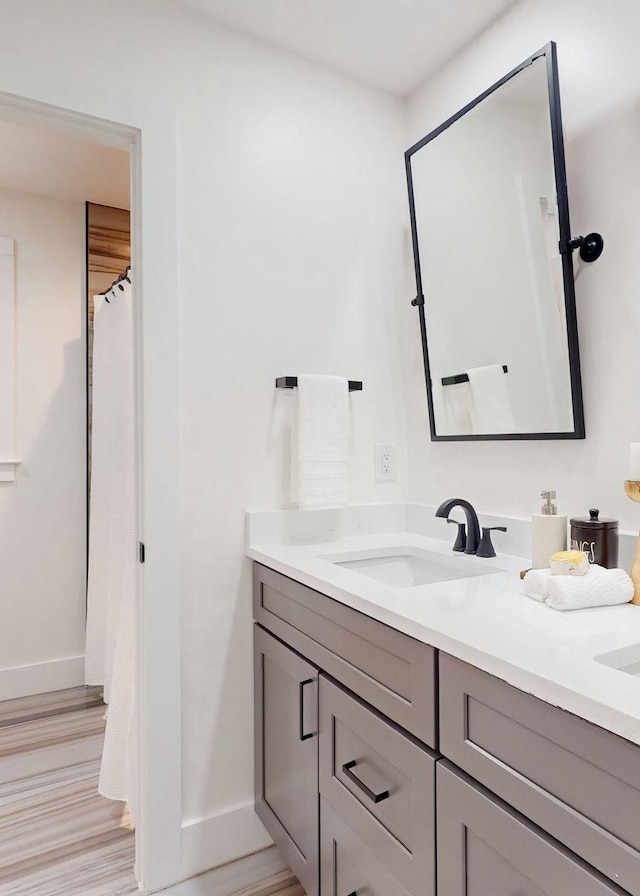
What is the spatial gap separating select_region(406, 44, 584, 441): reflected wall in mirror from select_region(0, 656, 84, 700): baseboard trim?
2.19 m

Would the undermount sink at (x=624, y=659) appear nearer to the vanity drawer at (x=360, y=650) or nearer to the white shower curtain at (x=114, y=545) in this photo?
the vanity drawer at (x=360, y=650)

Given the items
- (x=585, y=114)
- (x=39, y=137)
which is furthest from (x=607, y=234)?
(x=39, y=137)

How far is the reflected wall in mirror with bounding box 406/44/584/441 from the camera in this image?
140cm

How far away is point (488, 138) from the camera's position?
61.4 inches

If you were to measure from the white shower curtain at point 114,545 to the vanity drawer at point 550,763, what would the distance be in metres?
1.03

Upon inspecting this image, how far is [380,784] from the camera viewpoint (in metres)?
1.12

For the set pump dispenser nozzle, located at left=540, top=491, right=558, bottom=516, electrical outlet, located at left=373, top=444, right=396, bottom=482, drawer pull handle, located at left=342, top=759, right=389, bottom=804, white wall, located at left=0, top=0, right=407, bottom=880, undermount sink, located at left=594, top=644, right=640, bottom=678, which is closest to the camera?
undermount sink, located at left=594, top=644, right=640, bottom=678

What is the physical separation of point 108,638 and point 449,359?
1.72 m

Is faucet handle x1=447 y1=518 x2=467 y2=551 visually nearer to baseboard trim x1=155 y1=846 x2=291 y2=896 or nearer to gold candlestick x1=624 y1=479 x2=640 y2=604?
gold candlestick x1=624 y1=479 x2=640 y2=604

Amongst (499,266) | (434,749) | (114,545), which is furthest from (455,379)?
(114,545)

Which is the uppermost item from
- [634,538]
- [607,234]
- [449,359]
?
[607,234]

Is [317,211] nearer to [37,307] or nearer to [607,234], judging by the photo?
[607,234]

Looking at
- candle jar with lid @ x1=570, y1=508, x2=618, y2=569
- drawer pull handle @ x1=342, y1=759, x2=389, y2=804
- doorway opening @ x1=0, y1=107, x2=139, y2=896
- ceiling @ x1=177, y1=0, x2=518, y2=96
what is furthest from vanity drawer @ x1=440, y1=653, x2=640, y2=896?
doorway opening @ x1=0, y1=107, x2=139, y2=896

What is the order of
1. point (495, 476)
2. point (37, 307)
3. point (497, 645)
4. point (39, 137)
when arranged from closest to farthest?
1. point (497, 645)
2. point (495, 476)
3. point (39, 137)
4. point (37, 307)
